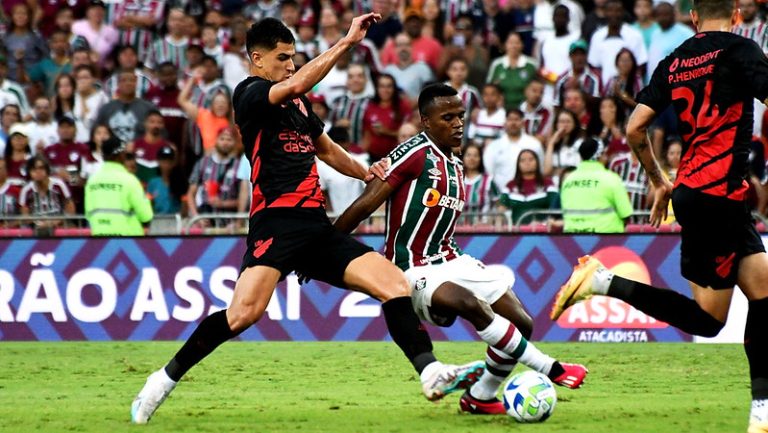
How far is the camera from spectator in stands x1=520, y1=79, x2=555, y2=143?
18.3 metres

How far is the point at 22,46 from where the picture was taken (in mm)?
21328

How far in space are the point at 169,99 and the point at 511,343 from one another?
11.9 m

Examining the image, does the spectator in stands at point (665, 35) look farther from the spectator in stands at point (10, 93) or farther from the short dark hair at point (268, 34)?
the short dark hair at point (268, 34)

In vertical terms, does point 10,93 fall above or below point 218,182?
above

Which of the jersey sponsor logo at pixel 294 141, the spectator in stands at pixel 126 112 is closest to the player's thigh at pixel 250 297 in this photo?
the jersey sponsor logo at pixel 294 141

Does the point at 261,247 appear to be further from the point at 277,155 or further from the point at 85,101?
the point at 85,101

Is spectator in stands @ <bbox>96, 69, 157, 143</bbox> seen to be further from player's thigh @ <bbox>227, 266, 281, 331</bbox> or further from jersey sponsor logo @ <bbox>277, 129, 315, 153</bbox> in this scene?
player's thigh @ <bbox>227, 266, 281, 331</bbox>

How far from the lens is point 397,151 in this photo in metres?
9.21

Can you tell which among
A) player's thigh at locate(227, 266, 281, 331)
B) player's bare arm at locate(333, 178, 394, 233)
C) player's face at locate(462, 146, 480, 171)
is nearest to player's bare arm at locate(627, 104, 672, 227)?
player's bare arm at locate(333, 178, 394, 233)

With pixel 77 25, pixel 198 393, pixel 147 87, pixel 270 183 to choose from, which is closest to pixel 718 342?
pixel 198 393

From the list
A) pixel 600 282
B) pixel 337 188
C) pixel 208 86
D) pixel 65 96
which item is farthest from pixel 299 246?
pixel 65 96

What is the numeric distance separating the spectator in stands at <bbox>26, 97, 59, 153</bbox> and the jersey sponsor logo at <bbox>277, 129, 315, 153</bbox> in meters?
11.0

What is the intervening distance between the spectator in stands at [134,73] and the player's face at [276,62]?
11134 millimetres

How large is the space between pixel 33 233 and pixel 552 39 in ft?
24.8
